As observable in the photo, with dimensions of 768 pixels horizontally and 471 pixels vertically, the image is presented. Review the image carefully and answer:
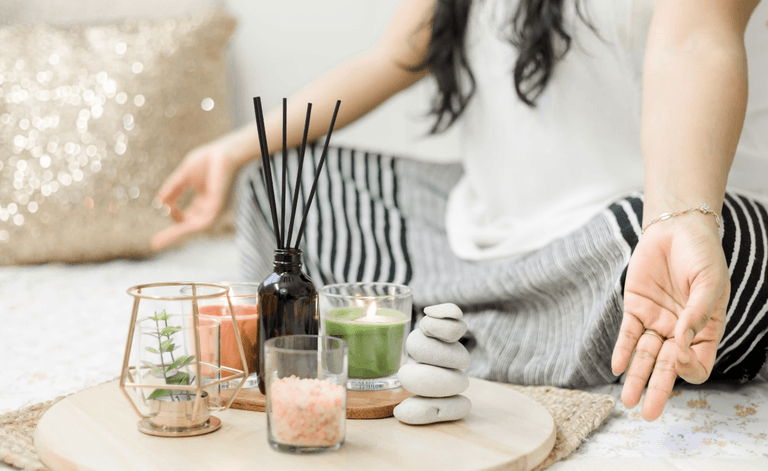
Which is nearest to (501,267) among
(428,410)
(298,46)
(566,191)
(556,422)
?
(566,191)

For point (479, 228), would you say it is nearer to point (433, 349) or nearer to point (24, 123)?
point (433, 349)

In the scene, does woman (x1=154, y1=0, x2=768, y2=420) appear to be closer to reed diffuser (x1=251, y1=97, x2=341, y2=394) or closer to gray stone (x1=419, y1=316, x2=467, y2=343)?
gray stone (x1=419, y1=316, x2=467, y2=343)

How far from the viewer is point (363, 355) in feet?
2.25

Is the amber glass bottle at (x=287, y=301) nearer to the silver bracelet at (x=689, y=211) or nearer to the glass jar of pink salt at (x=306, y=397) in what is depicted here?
the glass jar of pink salt at (x=306, y=397)

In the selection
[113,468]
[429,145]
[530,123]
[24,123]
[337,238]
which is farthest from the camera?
[429,145]

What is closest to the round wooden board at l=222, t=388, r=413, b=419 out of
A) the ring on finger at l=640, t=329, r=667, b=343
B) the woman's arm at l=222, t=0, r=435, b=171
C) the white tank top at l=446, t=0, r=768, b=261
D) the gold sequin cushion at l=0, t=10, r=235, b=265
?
the ring on finger at l=640, t=329, r=667, b=343

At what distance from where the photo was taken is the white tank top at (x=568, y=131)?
101 centimetres

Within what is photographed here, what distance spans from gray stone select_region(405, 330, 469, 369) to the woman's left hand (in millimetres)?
143

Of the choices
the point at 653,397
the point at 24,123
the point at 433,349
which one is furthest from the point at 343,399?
the point at 24,123

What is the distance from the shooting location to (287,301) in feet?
2.09

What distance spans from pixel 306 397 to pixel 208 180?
2.92ft

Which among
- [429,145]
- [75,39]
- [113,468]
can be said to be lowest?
[113,468]

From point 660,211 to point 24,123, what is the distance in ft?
4.42

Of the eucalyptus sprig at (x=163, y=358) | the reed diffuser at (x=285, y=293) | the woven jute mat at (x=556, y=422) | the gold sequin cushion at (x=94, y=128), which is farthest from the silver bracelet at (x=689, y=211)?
the gold sequin cushion at (x=94, y=128)
